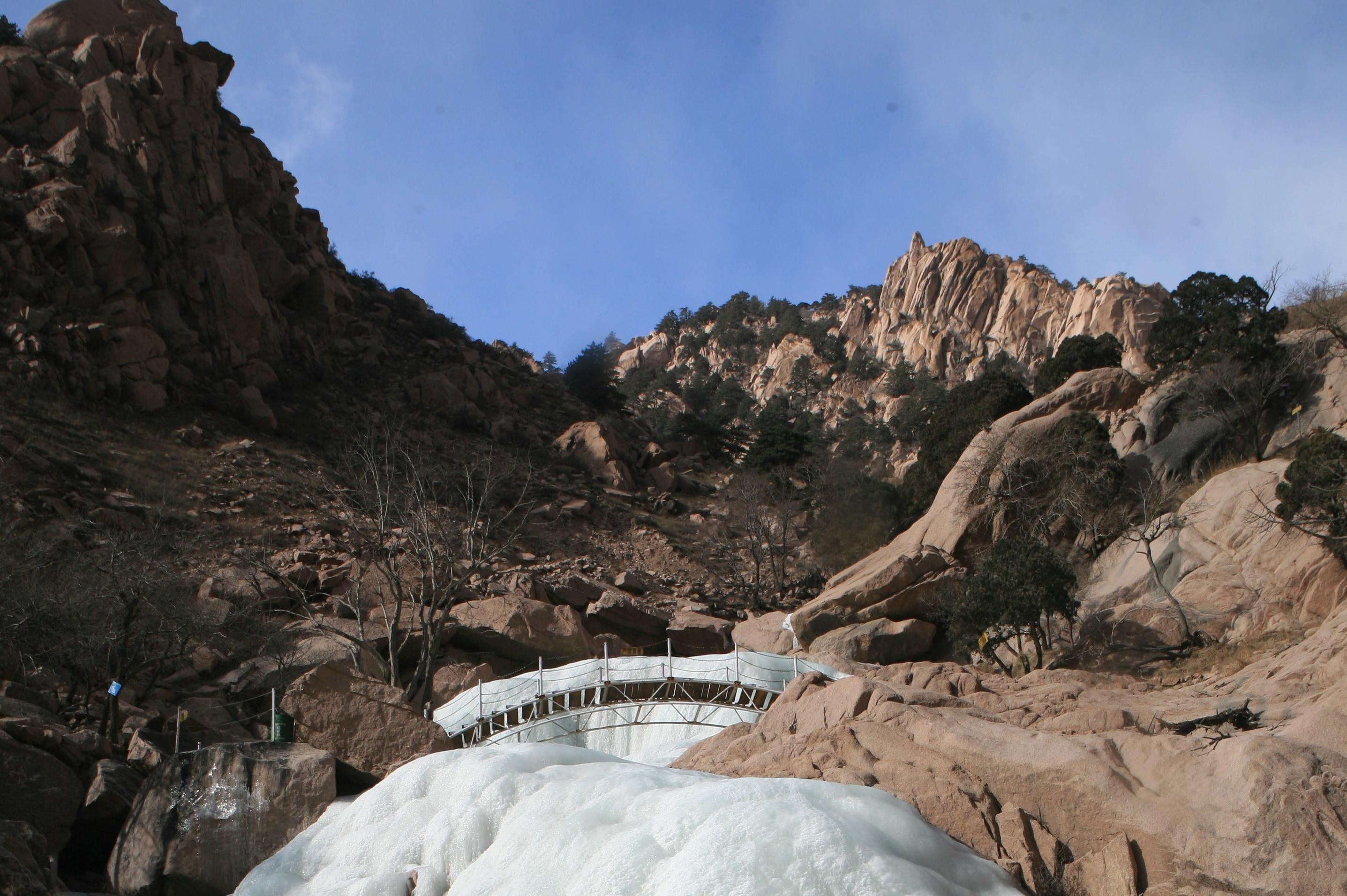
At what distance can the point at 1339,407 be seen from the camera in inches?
996

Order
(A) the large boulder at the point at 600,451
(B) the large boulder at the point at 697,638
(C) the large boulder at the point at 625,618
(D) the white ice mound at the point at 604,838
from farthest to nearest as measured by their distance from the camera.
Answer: (A) the large boulder at the point at 600,451, (C) the large boulder at the point at 625,618, (B) the large boulder at the point at 697,638, (D) the white ice mound at the point at 604,838

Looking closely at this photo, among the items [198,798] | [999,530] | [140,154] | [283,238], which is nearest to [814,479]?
[999,530]

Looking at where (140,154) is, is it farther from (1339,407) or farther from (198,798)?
(1339,407)

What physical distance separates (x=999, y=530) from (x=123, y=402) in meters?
26.0

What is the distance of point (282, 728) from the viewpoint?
1148 centimetres

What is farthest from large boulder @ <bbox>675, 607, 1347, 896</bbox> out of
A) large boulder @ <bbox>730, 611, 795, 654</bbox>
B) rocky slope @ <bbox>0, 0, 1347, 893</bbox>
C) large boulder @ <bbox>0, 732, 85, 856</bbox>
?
large boulder @ <bbox>730, 611, 795, 654</bbox>

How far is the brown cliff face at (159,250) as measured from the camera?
31.7m

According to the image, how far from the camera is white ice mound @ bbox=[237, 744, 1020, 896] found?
7.30m

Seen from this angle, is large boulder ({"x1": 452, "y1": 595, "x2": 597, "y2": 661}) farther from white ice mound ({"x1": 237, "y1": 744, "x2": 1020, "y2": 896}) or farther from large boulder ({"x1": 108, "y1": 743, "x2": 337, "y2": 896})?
white ice mound ({"x1": 237, "y1": 744, "x2": 1020, "y2": 896})

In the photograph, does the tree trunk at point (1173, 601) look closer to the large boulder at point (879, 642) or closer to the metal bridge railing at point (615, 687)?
the large boulder at point (879, 642)

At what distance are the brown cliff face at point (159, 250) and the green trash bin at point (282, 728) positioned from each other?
Answer: 2324cm

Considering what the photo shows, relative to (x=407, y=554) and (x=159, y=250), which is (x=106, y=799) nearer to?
(x=407, y=554)

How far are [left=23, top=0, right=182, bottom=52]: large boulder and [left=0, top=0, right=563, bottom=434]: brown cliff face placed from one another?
7cm

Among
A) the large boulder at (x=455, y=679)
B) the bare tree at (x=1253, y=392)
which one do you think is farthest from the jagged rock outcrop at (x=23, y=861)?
the bare tree at (x=1253, y=392)
